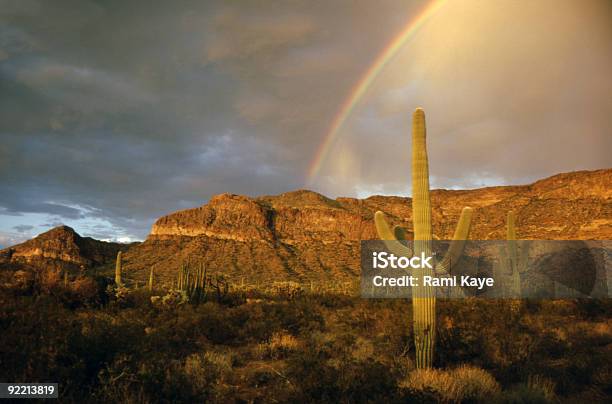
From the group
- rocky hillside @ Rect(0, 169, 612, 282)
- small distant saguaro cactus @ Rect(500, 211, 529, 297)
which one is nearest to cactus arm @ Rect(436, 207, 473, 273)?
small distant saguaro cactus @ Rect(500, 211, 529, 297)

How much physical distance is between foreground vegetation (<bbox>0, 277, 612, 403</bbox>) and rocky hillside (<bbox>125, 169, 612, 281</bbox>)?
1606 inches

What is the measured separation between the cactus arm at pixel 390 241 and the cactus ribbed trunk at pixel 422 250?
148 centimetres

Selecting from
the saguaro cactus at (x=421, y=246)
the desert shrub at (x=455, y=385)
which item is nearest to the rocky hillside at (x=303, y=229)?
the saguaro cactus at (x=421, y=246)

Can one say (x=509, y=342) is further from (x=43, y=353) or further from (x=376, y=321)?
(x=43, y=353)

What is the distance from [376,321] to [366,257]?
50495mm

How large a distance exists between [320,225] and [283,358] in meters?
81.7

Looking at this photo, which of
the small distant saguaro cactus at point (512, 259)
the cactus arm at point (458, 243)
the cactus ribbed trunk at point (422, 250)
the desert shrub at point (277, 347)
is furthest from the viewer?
the small distant saguaro cactus at point (512, 259)

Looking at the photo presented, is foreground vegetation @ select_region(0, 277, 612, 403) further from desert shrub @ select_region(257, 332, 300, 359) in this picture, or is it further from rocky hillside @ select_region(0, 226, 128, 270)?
rocky hillside @ select_region(0, 226, 128, 270)

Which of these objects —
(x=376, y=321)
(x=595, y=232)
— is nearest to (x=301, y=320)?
(x=376, y=321)

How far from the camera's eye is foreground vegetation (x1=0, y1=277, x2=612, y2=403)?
5.74 meters

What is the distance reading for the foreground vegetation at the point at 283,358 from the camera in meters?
5.74

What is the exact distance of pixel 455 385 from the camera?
628cm

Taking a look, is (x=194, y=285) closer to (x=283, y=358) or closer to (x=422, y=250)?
(x=283, y=358)

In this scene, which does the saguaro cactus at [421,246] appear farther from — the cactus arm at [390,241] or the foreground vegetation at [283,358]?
the foreground vegetation at [283,358]
